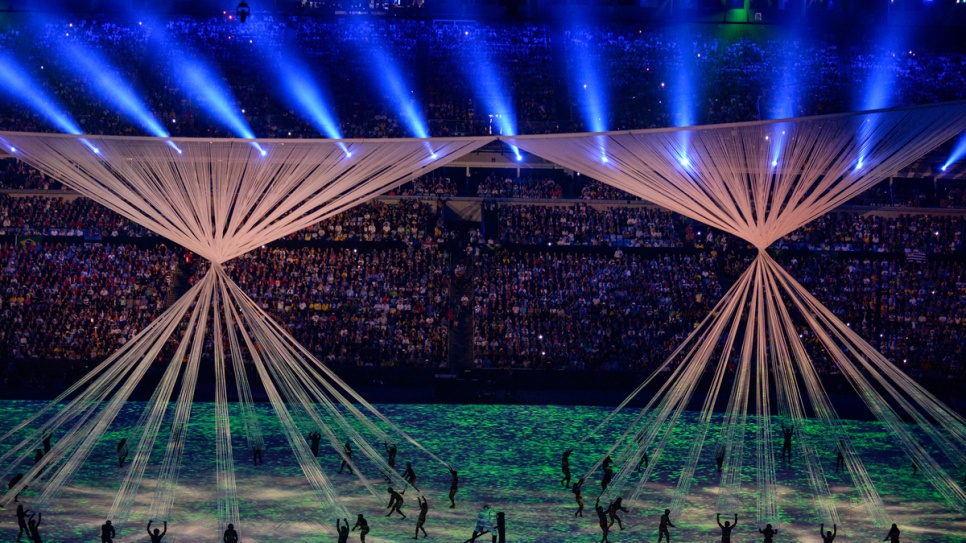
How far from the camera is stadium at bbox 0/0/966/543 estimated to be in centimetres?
2286

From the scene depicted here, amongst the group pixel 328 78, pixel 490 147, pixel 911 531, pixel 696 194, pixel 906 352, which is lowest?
pixel 911 531

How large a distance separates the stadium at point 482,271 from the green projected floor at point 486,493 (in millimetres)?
121

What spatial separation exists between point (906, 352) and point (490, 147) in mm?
15554

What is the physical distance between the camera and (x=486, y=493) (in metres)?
23.1

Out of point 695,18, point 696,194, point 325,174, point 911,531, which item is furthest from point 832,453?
point 695,18

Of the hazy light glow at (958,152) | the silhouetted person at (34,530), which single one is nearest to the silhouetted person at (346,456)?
the silhouetted person at (34,530)

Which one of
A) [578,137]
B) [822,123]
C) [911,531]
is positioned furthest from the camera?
[578,137]

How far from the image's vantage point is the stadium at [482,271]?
75.0 feet

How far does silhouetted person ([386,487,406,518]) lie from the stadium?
0.09m

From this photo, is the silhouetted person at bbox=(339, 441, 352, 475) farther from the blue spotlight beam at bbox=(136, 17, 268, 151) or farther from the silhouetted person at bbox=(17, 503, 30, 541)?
the blue spotlight beam at bbox=(136, 17, 268, 151)

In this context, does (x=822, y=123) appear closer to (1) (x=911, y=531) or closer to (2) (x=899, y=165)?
(2) (x=899, y=165)

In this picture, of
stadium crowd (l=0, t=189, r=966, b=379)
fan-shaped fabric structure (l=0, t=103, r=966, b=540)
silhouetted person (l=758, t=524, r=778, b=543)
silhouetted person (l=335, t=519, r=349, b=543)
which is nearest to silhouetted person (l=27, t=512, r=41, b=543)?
fan-shaped fabric structure (l=0, t=103, r=966, b=540)

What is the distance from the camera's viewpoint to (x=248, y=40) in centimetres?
4406

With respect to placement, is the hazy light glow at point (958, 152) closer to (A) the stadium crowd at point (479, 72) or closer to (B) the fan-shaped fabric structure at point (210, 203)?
(A) the stadium crowd at point (479, 72)
